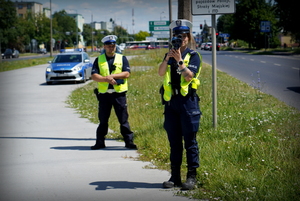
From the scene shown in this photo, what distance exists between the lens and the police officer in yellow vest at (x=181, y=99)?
193 inches

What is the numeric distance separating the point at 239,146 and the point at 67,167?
2372 mm

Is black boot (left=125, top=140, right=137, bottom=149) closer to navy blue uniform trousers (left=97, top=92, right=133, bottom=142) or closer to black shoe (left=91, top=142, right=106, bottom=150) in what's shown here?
navy blue uniform trousers (left=97, top=92, right=133, bottom=142)

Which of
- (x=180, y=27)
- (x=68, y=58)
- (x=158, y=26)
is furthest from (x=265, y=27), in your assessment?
(x=180, y=27)

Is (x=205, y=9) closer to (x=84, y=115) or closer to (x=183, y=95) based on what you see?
(x=183, y=95)

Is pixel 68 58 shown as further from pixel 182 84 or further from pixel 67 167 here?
pixel 182 84

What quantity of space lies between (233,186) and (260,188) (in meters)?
0.29

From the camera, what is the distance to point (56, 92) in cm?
1825

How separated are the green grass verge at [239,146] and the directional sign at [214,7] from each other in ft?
6.50

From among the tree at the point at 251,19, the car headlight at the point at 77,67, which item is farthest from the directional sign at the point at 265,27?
the car headlight at the point at 77,67

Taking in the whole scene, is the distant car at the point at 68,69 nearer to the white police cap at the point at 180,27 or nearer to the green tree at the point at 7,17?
the white police cap at the point at 180,27

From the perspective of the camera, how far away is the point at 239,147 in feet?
20.6

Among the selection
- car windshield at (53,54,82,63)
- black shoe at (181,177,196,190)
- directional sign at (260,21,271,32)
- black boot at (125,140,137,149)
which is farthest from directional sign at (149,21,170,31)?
directional sign at (260,21,271,32)

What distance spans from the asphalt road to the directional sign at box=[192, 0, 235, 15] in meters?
2.62

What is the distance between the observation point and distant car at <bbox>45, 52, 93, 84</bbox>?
851 inches
